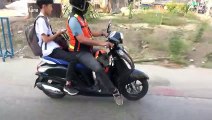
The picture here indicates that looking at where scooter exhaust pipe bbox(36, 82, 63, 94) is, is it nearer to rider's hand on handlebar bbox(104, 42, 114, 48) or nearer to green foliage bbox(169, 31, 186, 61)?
rider's hand on handlebar bbox(104, 42, 114, 48)

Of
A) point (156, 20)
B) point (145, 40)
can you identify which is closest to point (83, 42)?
point (145, 40)

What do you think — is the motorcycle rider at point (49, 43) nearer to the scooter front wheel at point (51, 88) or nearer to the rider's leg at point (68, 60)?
the rider's leg at point (68, 60)

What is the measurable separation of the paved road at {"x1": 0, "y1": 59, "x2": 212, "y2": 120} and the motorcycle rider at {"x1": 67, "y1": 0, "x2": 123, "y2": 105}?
1.21 feet

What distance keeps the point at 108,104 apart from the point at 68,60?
91 centimetres

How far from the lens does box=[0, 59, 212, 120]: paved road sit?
A: 14.7ft

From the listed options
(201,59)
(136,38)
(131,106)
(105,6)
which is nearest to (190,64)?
(201,59)

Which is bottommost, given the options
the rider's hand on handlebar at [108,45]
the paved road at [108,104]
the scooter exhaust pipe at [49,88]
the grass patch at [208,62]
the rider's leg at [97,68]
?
the paved road at [108,104]

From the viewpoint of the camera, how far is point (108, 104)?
4848mm

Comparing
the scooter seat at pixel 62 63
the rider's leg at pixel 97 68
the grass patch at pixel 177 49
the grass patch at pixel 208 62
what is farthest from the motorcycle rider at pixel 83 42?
the grass patch at pixel 208 62

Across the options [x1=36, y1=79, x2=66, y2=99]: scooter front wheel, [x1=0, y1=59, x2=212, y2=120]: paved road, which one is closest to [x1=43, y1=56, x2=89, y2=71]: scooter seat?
[x1=36, y1=79, x2=66, y2=99]: scooter front wheel

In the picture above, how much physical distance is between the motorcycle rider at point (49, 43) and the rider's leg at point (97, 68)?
136 millimetres

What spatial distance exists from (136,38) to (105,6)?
11.0 meters

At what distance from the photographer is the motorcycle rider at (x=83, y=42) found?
14.4 feet

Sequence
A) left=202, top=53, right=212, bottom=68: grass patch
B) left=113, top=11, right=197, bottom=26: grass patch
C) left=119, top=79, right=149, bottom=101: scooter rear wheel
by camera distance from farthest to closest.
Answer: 1. left=113, top=11, right=197, bottom=26: grass patch
2. left=202, top=53, right=212, bottom=68: grass patch
3. left=119, top=79, right=149, bottom=101: scooter rear wheel
